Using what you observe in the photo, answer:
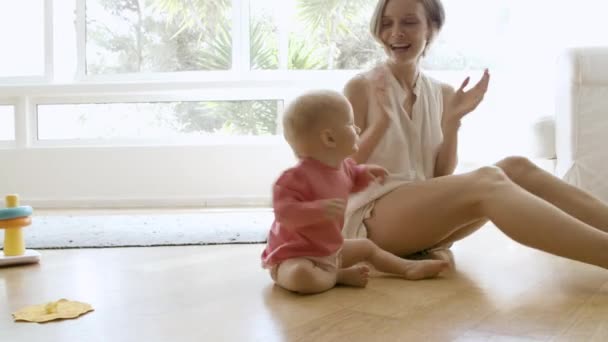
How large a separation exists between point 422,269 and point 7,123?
3305mm

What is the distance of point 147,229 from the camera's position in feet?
8.19

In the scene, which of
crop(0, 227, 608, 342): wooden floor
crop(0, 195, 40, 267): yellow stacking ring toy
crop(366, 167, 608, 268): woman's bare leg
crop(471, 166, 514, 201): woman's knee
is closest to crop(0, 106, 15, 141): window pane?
crop(0, 195, 40, 267): yellow stacking ring toy

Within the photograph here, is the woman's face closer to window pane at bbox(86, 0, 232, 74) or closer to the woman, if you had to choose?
the woman

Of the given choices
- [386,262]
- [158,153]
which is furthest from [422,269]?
[158,153]

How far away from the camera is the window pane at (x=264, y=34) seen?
387cm

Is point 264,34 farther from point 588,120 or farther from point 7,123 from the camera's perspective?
point 588,120

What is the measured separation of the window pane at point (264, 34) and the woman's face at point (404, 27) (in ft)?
7.53

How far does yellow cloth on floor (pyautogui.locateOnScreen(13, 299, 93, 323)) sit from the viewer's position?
1.19 metres

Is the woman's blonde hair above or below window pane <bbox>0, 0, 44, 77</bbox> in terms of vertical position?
below

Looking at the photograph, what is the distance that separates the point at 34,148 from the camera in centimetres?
375

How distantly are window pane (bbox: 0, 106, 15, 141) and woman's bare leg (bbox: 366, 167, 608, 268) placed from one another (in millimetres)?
3090

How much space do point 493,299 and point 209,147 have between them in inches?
103

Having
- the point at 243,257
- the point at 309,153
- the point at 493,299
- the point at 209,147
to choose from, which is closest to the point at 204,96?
the point at 209,147

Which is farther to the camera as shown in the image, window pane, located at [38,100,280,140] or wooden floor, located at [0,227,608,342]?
window pane, located at [38,100,280,140]
